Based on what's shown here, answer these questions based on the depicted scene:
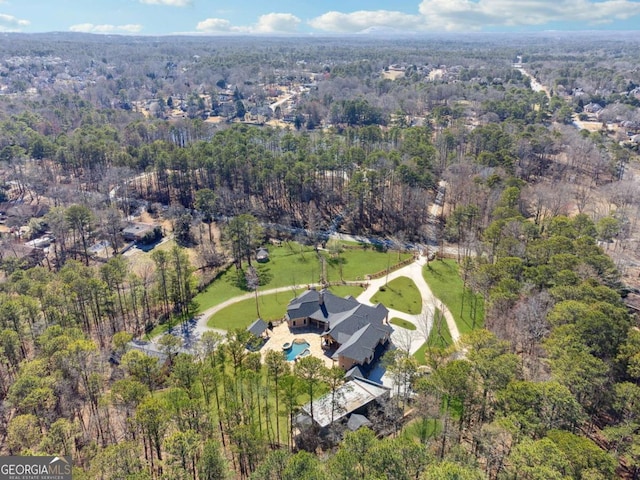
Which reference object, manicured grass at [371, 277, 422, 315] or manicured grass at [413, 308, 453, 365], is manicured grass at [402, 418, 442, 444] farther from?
manicured grass at [371, 277, 422, 315]

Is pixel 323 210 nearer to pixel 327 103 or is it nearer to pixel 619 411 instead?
pixel 619 411

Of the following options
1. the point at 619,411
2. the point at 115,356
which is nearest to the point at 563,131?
the point at 619,411

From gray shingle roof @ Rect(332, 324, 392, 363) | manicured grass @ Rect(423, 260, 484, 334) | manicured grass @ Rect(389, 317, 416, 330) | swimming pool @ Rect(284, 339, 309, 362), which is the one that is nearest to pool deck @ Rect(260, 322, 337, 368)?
swimming pool @ Rect(284, 339, 309, 362)

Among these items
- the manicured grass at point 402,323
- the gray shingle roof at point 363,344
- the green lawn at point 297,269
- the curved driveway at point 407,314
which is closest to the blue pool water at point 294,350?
the gray shingle roof at point 363,344

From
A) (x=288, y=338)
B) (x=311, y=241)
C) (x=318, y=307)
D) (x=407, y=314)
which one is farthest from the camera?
(x=311, y=241)
